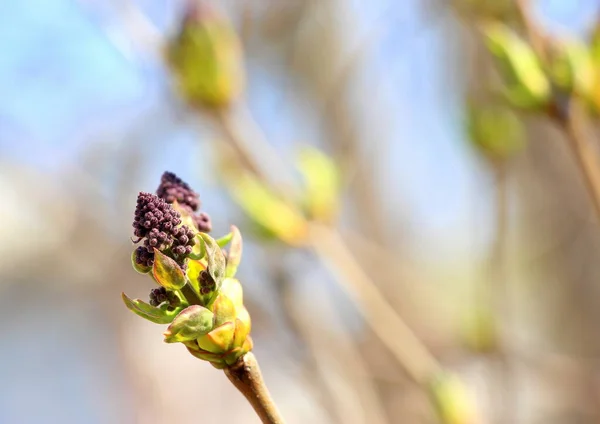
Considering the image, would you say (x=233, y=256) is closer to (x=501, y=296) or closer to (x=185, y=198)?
(x=185, y=198)

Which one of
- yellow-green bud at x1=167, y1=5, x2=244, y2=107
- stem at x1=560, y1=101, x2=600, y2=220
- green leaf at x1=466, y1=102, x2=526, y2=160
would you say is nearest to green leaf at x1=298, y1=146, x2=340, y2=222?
yellow-green bud at x1=167, y1=5, x2=244, y2=107

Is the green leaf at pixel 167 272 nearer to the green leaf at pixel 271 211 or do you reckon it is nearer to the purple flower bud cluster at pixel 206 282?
the purple flower bud cluster at pixel 206 282

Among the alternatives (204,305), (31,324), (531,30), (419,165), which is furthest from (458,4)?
(31,324)

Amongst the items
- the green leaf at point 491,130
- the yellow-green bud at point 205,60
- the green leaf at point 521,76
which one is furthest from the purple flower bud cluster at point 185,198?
the green leaf at point 491,130

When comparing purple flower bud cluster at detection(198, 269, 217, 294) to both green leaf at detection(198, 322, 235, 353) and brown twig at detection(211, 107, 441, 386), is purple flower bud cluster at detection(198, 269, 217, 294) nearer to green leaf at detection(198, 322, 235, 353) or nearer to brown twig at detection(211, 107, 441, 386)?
green leaf at detection(198, 322, 235, 353)

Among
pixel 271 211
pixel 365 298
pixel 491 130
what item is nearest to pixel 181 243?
pixel 271 211
